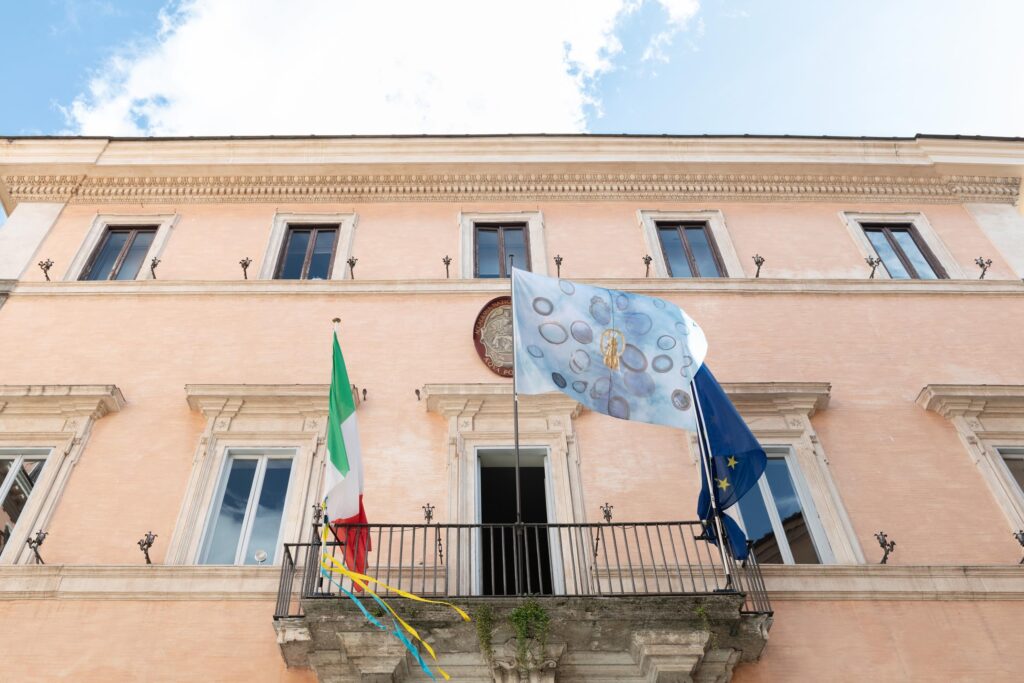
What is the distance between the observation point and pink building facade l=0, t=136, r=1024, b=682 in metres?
7.81

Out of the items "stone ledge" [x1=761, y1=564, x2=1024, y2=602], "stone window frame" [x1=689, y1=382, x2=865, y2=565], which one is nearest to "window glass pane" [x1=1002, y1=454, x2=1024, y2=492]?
"stone ledge" [x1=761, y1=564, x2=1024, y2=602]

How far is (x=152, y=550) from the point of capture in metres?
8.50

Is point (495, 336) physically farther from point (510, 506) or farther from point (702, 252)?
point (702, 252)

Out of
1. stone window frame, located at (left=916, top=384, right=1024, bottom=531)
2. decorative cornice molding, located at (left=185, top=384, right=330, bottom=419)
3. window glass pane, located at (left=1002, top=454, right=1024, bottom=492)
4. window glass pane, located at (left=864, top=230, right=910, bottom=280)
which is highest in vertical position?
window glass pane, located at (left=864, top=230, right=910, bottom=280)

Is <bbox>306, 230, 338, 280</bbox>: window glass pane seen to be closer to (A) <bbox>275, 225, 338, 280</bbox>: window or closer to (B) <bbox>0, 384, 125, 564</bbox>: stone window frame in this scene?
(A) <bbox>275, 225, 338, 280</bbox>: window

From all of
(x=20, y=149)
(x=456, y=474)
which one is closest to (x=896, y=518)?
(x=456, y=474)

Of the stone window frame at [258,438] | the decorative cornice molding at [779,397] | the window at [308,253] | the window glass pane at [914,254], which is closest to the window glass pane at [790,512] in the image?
the decorative cornice molding at [779,397]

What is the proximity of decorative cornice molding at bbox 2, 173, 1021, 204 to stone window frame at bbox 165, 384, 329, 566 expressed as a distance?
14.0 feet

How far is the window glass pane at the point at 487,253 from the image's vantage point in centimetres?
1200

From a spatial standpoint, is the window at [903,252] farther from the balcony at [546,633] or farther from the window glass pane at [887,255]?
the balcony at [546,633]

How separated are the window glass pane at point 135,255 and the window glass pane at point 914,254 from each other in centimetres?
1123

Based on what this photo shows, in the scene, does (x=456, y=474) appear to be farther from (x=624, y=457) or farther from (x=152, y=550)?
(x=152, y=550)

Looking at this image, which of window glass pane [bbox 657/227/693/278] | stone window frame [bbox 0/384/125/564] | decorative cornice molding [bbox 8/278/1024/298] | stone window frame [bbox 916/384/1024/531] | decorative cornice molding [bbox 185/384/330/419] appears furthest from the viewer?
window glass pane [bbox 657/227/693/278]

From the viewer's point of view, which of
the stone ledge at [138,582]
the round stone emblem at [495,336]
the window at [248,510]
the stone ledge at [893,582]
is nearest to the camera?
the stone ledge at [138,582]
